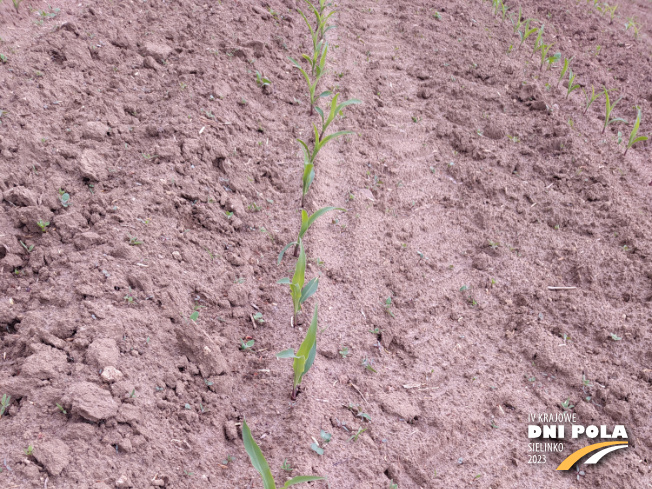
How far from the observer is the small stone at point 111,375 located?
5.56 feet

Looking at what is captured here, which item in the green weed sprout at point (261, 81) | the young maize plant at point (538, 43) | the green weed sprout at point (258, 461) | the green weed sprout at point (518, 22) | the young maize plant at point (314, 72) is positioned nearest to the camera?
the green weed sprout at point (258, 461)

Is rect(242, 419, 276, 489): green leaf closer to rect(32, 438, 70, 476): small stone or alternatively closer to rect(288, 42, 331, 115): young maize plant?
rect(32, 438, 70, 476): small stone

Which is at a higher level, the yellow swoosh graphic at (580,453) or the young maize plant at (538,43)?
the young maize plant at (538,43)

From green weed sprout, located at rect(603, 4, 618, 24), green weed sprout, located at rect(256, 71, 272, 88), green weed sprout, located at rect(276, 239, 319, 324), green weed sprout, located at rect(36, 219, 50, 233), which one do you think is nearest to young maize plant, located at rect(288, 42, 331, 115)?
green weed sprout, located at rect(256, 71, 272, 88)

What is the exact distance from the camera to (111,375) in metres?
1.71

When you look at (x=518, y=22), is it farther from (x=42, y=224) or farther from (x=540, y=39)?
(x=42, y=224)

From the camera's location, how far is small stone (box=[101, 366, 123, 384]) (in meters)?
1.69

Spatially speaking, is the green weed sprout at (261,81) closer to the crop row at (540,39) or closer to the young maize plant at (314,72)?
the young maize plant at (314,72)

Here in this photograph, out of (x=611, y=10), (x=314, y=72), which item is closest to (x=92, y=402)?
(x=314, y=72)

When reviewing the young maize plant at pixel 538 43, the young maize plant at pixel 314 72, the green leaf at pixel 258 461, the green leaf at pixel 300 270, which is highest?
the young maize plant at pixel 538 43

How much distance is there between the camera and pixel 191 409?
1.83 m

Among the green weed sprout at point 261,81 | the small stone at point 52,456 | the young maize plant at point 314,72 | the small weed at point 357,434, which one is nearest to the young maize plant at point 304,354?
the small weed at point 357,434

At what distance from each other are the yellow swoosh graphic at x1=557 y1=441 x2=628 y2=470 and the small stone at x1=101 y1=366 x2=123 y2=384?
1.85m

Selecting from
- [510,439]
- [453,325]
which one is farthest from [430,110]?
[510,439]
